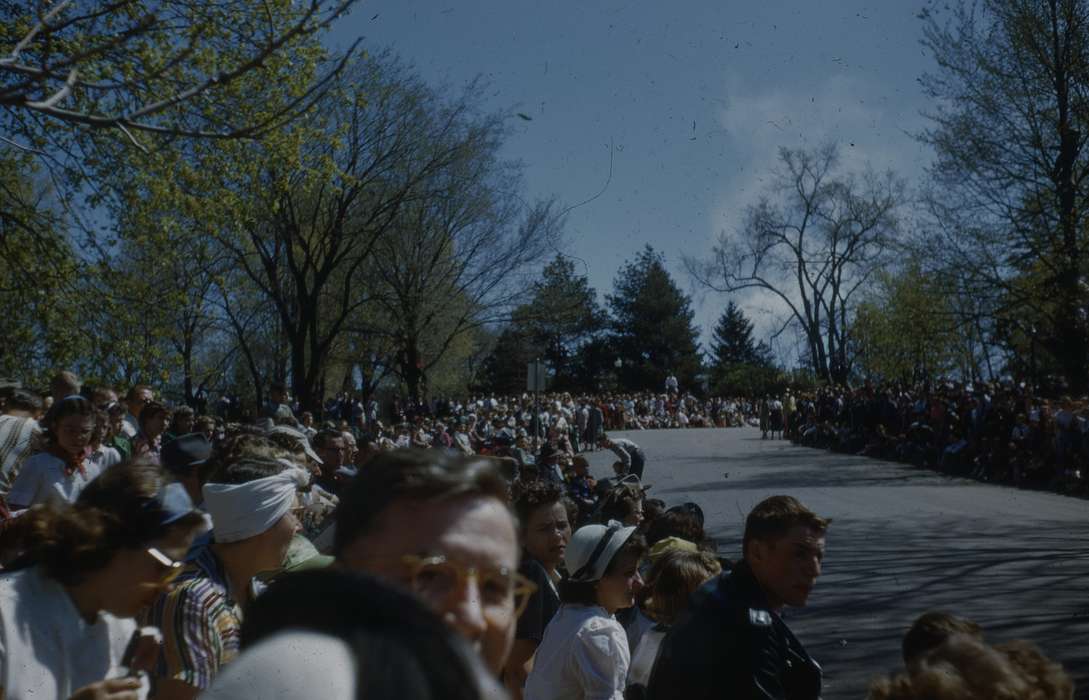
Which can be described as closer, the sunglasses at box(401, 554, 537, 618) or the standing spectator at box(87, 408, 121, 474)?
the sunglasses at box(401, 554, 537, 618)

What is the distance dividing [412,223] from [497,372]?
40443 millimetres

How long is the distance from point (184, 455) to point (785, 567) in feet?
9.65

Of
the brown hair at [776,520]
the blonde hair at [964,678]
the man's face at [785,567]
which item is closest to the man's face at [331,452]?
the brown hair at [776,520]

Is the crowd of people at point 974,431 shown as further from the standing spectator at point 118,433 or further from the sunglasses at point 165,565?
the sunglasses at point 165,565

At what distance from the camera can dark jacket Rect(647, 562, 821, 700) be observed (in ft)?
9.77

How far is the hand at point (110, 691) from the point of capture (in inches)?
74.1

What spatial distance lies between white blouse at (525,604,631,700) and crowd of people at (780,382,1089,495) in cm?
1678

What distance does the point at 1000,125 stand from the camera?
2394cm

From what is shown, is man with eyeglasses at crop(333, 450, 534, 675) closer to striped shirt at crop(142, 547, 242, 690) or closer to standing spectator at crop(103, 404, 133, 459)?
striped shirt at crop(142, 547, 242, 690)

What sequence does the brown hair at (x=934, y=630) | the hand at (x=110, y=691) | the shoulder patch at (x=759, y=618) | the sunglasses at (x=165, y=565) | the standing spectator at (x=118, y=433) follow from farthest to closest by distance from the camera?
the standing spectator at (x=118, y=433)
the brown hair at (x=934, y=630)
the shoulder patch at (x=759, y=618)
the sunglasses at (x=165, y=565)
the hand at (x=110, y=691)

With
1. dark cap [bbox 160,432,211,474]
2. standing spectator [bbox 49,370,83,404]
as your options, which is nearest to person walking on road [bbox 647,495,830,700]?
dark cap [bbox 160,432,211,474]

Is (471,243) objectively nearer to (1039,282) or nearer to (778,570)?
(1039,282)

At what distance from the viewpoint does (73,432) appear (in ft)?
18.1

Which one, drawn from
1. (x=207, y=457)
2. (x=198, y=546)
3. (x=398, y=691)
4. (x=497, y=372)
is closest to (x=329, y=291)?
(x=207, y=457)
